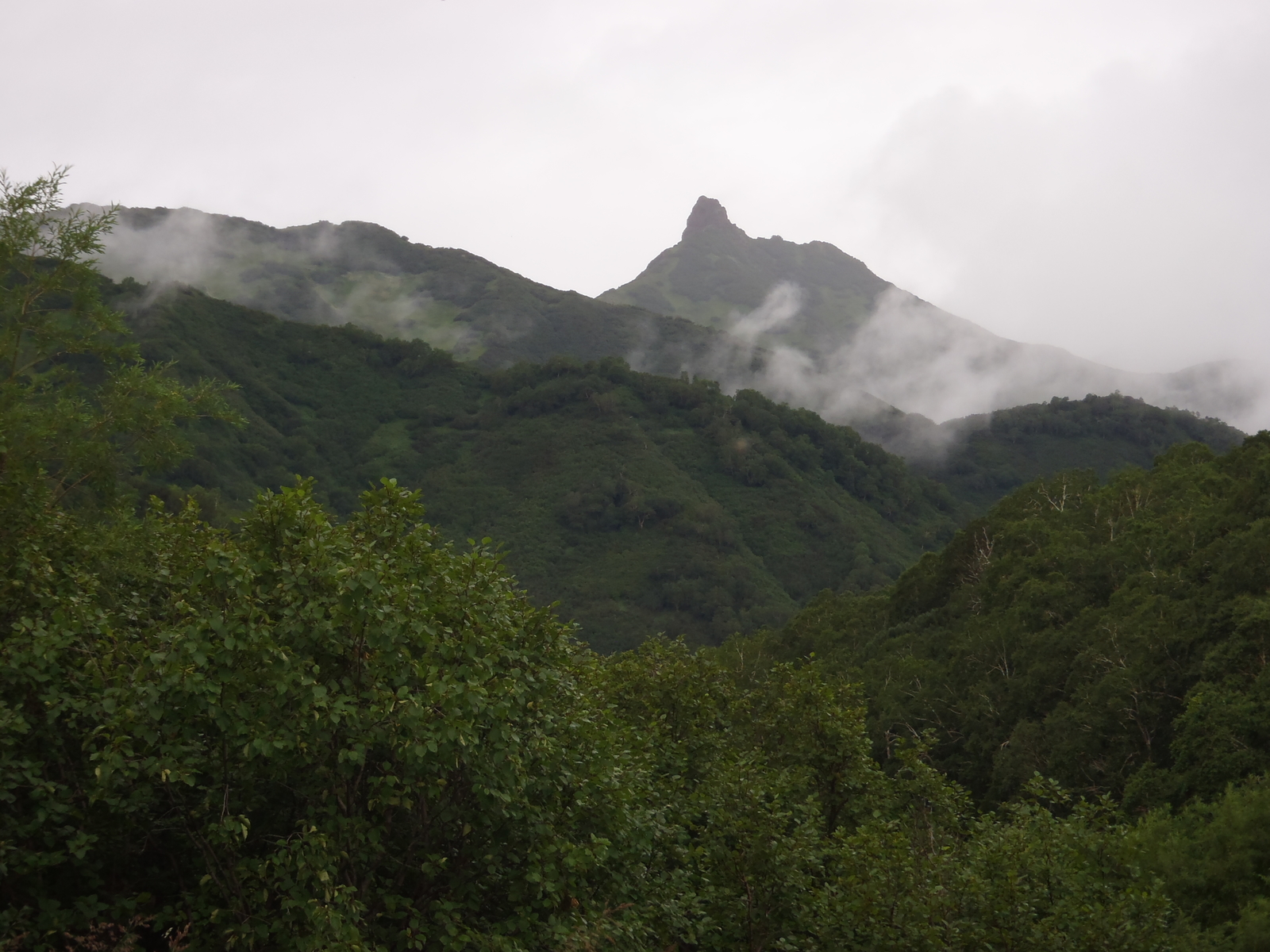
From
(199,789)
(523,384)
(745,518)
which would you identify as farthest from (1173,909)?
(523,384)

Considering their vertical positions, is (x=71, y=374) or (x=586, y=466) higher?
(x=71, y=374)

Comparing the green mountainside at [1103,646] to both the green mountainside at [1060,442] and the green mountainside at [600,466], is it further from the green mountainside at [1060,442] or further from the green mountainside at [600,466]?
the green mountainside at [1060,442]

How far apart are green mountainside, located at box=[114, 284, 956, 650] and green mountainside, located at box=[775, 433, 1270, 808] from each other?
162 feet

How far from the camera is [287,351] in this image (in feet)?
476

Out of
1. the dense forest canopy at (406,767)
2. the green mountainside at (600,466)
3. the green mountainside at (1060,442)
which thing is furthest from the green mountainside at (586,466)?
the dense forest canopy at (406,767)

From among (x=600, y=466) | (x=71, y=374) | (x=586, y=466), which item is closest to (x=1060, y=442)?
(x=600, y=466)

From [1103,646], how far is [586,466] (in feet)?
317

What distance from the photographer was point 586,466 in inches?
5089

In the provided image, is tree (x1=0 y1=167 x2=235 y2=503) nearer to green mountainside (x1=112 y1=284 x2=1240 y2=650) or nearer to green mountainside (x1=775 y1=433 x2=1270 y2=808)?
green mountainside (x1=775 y1=433 x2=1270 y2=808)

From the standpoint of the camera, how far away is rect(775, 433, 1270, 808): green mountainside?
28.0 m

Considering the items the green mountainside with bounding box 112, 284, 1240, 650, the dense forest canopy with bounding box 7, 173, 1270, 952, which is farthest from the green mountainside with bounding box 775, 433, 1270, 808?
the green mountainside with bounding box 112, 284, 1240, 650

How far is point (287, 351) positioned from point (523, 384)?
109 feet

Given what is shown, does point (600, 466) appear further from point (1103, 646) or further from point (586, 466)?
point (1103, 646)

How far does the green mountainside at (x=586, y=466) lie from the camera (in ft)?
365
